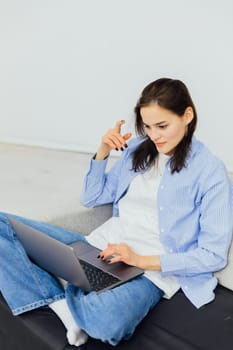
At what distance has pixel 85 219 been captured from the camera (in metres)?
1.53

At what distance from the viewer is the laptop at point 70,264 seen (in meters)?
1.02

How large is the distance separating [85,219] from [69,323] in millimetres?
554

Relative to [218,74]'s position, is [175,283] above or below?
below

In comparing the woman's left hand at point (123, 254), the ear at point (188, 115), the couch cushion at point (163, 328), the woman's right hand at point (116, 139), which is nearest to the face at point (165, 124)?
the ear at point (188, 115)

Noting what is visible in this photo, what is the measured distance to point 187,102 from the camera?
3.83 ft

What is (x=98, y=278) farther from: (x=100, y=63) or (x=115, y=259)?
(x=100, y=63)

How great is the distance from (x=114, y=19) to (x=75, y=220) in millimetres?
1066

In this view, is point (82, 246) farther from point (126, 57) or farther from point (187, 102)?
point (126, 57)

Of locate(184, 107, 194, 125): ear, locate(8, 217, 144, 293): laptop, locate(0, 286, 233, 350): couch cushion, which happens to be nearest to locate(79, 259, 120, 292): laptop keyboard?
locate(8, 217, 144, 293): laptop

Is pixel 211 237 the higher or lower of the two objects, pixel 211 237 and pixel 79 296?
the higher

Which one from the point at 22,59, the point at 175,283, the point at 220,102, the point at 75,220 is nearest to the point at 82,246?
the point at 75,220

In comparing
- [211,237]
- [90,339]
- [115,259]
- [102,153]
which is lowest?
[90,339]

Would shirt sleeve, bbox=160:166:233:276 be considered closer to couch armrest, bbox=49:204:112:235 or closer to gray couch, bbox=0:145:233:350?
gray couch, bbox=0:145:233:350

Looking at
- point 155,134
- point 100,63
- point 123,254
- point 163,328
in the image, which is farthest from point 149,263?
point 100,63
